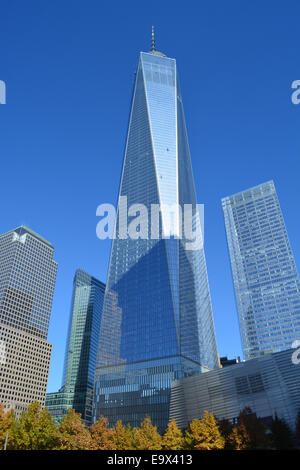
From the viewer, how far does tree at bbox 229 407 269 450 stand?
216ft

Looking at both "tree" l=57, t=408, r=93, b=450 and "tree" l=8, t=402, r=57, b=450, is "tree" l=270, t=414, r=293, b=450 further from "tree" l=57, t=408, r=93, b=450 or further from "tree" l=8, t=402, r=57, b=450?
"tree" l=8, t=402, r=57, b=450

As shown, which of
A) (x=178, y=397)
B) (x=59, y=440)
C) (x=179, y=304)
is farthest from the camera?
(x=179, y=304)

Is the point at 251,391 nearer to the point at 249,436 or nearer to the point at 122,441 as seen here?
the point at 249,436

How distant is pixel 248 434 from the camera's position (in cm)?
6694

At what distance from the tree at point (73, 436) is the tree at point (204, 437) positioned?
17.5 m

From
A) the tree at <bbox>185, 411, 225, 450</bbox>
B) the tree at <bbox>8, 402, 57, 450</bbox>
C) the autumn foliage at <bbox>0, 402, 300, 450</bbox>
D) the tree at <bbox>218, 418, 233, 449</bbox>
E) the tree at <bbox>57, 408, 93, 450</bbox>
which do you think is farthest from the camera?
the tree at <bbox>218, 418, 233, 449</bbox>

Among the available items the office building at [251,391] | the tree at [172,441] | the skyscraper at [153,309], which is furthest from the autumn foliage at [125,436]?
the skyscraper at [153,309]

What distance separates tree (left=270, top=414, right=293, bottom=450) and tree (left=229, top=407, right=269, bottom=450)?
6.09 feet

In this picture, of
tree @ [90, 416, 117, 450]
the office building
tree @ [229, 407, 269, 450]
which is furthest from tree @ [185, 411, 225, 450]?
the office building

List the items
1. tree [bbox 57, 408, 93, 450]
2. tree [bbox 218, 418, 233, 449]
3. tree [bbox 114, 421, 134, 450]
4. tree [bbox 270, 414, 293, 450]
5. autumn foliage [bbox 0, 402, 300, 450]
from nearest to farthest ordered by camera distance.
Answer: tree [bbox 57, 408, 93, 450] < autumn foliage [bbox 0, 402, 300, 450] < tree [bbox 218, 418, 233, 449] < tree [bbox 270, 414, 293, 450] < tree [bbox 114, 421, 134, 450]
